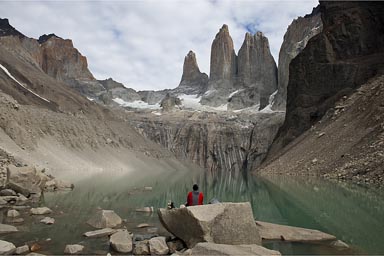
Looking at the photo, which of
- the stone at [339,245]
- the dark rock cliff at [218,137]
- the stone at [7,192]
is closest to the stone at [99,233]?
the stone at [339,245]

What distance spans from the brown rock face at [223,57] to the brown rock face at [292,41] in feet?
106

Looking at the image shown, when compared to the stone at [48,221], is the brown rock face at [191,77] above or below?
above

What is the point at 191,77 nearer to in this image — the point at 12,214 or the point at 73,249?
the point at 12,214

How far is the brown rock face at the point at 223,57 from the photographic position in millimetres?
161000

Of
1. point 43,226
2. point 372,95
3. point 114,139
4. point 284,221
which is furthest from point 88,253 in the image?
point 114,139

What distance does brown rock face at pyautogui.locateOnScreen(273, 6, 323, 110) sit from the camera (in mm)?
122350

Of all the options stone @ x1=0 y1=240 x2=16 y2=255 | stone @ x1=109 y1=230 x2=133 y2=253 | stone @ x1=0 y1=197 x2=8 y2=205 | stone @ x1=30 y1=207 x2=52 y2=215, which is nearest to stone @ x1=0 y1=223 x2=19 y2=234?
stone @ x1=0 y1=240 x2=16 y2=255

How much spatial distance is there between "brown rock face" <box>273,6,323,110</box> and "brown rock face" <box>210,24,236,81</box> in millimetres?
32188

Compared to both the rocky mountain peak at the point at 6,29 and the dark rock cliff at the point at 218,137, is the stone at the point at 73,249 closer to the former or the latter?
the dark rock cliff at the point at 218,137

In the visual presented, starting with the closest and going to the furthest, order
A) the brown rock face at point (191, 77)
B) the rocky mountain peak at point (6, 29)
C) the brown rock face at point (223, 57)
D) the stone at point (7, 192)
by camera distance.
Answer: the stone at point (7, 192), the rocky mountain peak at point (6, 29), the brown rock face at point (223, 57), the brown rock face at point (191, 77)

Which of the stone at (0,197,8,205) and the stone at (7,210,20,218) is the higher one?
the stone at (0,197,8,205)

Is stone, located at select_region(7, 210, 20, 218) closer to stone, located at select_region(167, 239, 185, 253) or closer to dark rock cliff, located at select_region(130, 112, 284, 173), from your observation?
stone, located at select_region(167, 239, 185, 253)

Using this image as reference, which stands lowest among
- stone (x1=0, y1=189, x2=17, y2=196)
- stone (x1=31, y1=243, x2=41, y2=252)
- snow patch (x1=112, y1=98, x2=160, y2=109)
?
stone (x1=31, y1=243, x2=41, y2=252)

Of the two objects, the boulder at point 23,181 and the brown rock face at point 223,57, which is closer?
the boulder at point 23,181
